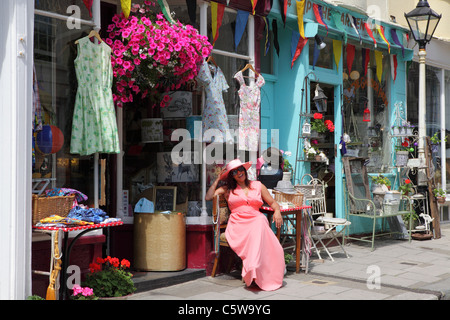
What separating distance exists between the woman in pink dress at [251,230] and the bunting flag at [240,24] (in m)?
2.02

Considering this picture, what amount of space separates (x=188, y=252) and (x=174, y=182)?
3.05ft

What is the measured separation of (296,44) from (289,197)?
2.79 meters

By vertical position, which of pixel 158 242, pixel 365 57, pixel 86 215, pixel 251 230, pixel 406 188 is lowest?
pixel 158 242

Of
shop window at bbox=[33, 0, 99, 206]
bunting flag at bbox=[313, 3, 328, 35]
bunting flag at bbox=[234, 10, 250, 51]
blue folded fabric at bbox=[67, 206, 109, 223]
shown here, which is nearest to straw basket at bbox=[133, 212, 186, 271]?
shop window at bbox=[33, 0, 99, 206]

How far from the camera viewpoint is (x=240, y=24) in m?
7.98

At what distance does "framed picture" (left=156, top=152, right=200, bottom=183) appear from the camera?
7453mm

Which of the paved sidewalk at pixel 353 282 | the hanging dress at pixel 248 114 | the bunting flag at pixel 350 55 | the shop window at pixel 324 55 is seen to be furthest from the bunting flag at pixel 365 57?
the paved sidewalk at pixel 353 282

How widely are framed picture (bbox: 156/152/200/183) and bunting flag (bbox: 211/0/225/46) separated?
5.45ft

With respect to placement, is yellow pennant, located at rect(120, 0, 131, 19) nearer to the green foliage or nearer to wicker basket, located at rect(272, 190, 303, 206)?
wicker basket, located at rect(272, 190, 303, 206)

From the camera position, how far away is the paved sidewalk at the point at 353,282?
6.14 metres

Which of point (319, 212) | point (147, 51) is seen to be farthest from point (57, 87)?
point (319, 212)

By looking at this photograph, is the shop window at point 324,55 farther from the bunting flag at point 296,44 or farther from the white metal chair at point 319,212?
the white metal chair at point 319,212

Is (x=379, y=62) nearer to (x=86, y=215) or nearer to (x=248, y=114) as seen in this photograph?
(x=248, y=114)

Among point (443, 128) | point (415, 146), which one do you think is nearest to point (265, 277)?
point (415, 146)
